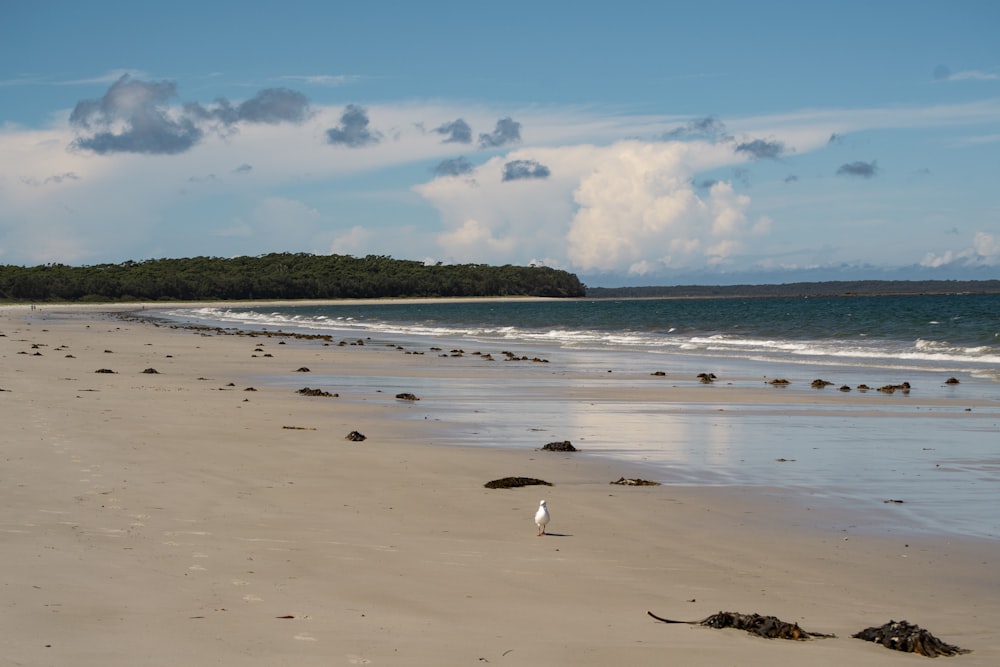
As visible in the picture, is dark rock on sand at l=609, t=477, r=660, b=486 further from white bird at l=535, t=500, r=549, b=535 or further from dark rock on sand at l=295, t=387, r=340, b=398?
dark rock on sand at l=295, t=387, r=340, b=398

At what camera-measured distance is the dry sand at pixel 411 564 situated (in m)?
5.28

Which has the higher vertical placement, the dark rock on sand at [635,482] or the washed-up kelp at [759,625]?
the dark rock on sand at [635,482]

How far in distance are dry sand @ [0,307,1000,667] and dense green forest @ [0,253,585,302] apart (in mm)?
140896

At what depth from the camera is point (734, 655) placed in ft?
17.4

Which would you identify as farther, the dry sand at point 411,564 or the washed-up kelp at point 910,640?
the washed-up kelp at point 910,640

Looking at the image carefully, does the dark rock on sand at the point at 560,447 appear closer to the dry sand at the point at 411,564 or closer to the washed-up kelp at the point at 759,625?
the dry sand at the point at 411,564

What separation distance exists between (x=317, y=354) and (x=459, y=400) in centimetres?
1521

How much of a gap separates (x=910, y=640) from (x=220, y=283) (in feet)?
543

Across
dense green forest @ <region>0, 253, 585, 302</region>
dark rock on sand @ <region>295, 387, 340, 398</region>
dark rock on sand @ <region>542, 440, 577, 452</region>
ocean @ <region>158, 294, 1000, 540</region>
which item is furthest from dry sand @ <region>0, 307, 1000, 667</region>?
dense green forest @ <region>0, 253, 585, 302</region>

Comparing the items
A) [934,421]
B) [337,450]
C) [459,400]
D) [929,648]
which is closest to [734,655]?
[929,648]

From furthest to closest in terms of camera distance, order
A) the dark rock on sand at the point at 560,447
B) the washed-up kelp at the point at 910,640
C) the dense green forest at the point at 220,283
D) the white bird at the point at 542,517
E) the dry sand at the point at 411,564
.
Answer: the dense green forest at the point at 220,283 < the dark rock on sand at the point at 560,447 < the white bird at the point at 542,517 < the washed-up kelp at the point at 910,640 < the dry sand at the point at 411,564

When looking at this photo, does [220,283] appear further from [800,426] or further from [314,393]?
[800,426]

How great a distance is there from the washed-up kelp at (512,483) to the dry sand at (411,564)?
12cm

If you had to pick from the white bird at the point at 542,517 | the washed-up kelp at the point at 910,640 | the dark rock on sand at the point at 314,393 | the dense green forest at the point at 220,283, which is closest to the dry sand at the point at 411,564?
the washed-up kelp at the point at 910,640
